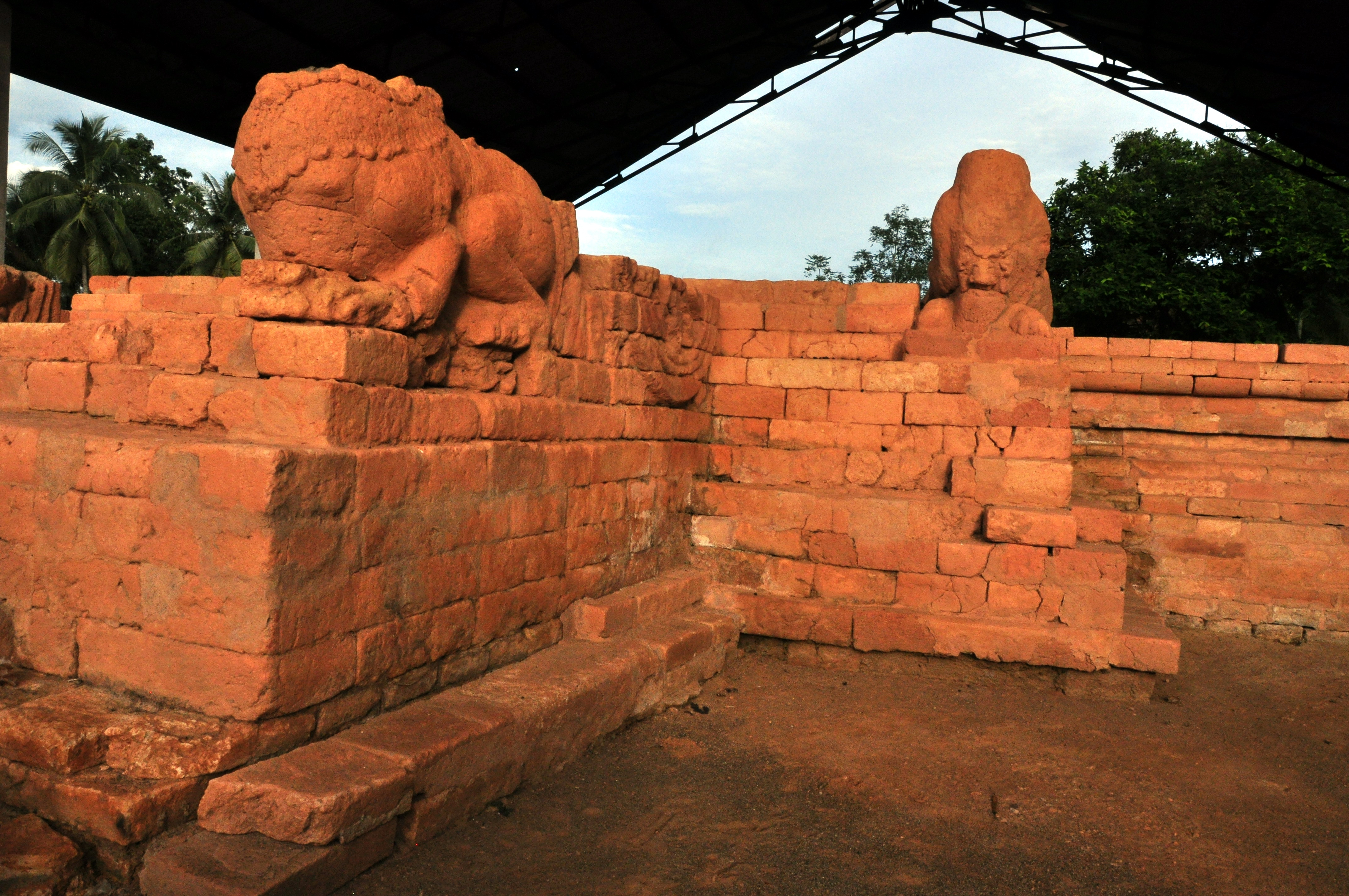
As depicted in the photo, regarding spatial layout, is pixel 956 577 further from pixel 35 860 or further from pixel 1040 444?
pixel 35 860

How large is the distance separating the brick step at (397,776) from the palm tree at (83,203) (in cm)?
2498

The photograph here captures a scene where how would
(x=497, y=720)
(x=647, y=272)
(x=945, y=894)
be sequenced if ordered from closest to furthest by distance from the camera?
1. (x=945, y=894)
2. (x=497, y=720)
3. (x=647, y=272)

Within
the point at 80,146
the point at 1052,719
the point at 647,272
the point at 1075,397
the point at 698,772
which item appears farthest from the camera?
the point at 80,146

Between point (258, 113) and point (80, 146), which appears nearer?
point (258, 113)

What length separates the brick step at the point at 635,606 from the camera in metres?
4.92

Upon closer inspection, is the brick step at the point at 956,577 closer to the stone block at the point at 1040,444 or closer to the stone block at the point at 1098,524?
the stone block at the point at 1098,524

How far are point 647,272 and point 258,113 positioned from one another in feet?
8.99

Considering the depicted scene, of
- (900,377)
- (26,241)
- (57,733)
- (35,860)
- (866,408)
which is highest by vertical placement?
(26,241)

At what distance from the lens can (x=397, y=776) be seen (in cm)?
310

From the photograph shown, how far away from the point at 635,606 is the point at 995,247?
3.71 meters

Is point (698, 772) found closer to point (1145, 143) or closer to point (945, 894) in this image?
point (945, 894)

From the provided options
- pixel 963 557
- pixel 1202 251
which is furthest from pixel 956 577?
pixel 1202 251

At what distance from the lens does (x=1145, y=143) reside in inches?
856

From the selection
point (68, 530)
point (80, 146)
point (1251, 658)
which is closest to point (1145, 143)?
point (1251, 658)
